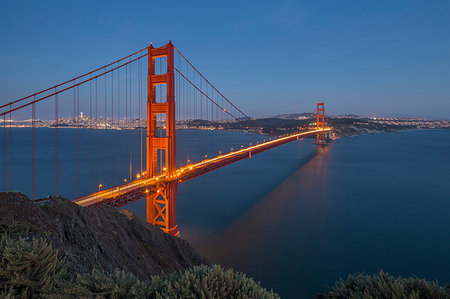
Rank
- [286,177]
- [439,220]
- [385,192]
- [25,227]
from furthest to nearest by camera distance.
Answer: [286,177] < [385,192] < [439,220] < [25,227]

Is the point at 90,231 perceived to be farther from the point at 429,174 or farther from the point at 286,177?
the point at 429,174

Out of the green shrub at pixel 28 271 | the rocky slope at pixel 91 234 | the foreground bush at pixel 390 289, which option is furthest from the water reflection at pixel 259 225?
the green shrub at pixel 28 271

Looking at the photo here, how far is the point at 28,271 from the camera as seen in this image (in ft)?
9.80

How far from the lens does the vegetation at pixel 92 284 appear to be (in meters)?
2.81

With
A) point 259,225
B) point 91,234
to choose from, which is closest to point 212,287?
point 91,234

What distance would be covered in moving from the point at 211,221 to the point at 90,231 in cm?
943

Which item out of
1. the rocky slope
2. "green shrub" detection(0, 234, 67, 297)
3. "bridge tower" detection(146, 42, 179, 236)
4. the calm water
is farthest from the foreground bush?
"bridge tower" detection(146, 42, 179, 236)

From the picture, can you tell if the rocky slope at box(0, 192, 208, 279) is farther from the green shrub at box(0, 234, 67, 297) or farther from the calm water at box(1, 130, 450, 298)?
the calm water at box(1, 130, 450, 298)

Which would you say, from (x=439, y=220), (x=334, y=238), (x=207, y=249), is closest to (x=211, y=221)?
(x=207, y=249)

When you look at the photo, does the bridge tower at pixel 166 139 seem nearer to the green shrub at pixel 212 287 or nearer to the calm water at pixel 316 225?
the calm water at pixel 316 225

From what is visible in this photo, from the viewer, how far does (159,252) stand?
8227 mm

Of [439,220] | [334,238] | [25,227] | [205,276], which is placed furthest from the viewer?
[439,220]

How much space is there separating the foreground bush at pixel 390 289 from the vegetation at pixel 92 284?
4.37 ft

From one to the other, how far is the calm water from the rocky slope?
343 cm
